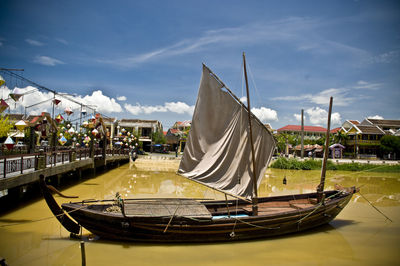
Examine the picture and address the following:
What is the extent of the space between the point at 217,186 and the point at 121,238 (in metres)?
3.66

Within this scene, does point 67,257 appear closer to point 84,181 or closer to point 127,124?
point 84,181

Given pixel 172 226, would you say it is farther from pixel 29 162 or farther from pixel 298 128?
pixel 298 128

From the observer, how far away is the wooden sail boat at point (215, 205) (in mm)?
8117

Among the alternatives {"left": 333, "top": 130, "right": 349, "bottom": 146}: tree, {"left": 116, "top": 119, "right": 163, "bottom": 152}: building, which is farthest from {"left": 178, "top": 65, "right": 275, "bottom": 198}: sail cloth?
{"left": 116, "top": 119, "right": 163, "bottom": 152}: building

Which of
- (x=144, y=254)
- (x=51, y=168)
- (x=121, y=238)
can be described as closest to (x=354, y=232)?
(x=144, y=254)

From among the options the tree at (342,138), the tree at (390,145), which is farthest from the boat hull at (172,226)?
the tree at (342,138)

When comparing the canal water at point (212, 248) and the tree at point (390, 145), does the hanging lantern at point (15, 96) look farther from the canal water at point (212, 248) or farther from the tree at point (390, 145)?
the tree at point (390, 145)

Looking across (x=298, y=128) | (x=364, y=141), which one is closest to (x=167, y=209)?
(x=364, y=141)

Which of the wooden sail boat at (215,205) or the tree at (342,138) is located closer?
the wooden sail boat at (215,205)

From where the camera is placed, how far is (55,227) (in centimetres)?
973

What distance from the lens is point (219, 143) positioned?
9.77 metres

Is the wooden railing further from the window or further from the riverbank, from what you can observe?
the window

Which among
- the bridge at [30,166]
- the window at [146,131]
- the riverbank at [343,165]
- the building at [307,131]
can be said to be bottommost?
the riverbank at [343,165]

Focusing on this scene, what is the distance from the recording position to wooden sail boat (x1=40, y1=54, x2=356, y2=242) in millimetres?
8117
